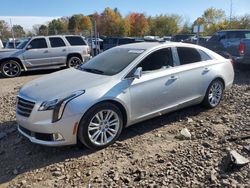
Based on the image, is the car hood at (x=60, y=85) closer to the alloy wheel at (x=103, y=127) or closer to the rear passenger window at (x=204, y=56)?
the alloy wheel at (x=103, y=127)

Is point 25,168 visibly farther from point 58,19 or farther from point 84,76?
point 58,19

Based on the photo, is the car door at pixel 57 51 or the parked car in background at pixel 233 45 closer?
the parked car in background at pixel 233 45

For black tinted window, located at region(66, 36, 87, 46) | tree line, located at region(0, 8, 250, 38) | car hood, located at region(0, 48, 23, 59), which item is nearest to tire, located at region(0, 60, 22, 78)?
car hood, located at region(0, 48, 23, 59)

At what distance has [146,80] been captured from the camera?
4895mm

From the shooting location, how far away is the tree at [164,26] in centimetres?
7019

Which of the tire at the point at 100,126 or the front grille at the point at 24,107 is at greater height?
the front grille at the point at 24,107

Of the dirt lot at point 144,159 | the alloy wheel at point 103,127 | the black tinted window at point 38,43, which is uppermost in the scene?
the black tinted window at point 38,43

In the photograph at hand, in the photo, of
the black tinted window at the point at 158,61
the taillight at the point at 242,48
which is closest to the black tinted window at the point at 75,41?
the taillight at the point at 242,48

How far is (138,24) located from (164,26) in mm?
7311

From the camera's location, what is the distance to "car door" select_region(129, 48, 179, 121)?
4785 millimetres

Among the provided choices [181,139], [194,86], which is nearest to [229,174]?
[181,139]

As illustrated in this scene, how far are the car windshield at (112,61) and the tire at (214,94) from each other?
191cm

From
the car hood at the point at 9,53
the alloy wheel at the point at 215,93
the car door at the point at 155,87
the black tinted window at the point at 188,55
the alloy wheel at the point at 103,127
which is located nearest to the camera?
the alloy wheel at the point at 103,127

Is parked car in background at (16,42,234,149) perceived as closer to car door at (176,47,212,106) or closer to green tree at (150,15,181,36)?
car door at (176,47,212,106)
